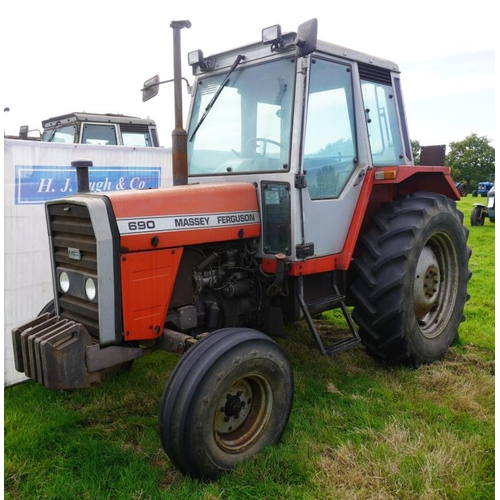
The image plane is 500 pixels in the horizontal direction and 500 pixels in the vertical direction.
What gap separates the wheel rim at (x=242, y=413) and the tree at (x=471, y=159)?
54.1m

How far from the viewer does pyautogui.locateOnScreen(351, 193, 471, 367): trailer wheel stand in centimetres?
368

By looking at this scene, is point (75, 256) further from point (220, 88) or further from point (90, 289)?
point (220, 88)

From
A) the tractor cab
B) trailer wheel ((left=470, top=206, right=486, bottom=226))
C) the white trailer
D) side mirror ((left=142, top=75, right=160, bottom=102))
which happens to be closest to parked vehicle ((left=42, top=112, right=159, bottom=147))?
the white trailer

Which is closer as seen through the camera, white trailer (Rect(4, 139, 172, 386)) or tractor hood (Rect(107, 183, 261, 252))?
tractor hood (Rect(107, 183, 261, 252))

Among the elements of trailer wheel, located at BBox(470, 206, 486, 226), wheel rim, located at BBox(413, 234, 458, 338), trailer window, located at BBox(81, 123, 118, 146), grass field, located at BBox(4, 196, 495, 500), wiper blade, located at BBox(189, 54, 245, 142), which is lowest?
grass field, located at BBox(4, 196, 495, 500)

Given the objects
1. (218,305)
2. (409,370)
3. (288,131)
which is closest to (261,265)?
(218,305)

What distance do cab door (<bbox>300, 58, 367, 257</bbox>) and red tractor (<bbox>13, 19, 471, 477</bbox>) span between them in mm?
13

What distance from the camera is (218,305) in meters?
3.43

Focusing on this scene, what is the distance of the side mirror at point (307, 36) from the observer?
297 cm

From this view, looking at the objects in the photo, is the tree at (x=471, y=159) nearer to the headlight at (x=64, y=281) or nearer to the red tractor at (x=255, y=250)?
the red tractor at (x=255, y=250)

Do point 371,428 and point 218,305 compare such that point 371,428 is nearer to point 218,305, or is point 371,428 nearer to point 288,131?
point 218,305

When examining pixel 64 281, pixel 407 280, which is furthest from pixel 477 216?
pixel 64 281

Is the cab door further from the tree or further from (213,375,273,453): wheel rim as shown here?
the tree

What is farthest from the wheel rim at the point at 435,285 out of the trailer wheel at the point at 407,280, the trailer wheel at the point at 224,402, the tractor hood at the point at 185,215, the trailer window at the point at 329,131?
the trailer wheel at the point at 224,402
